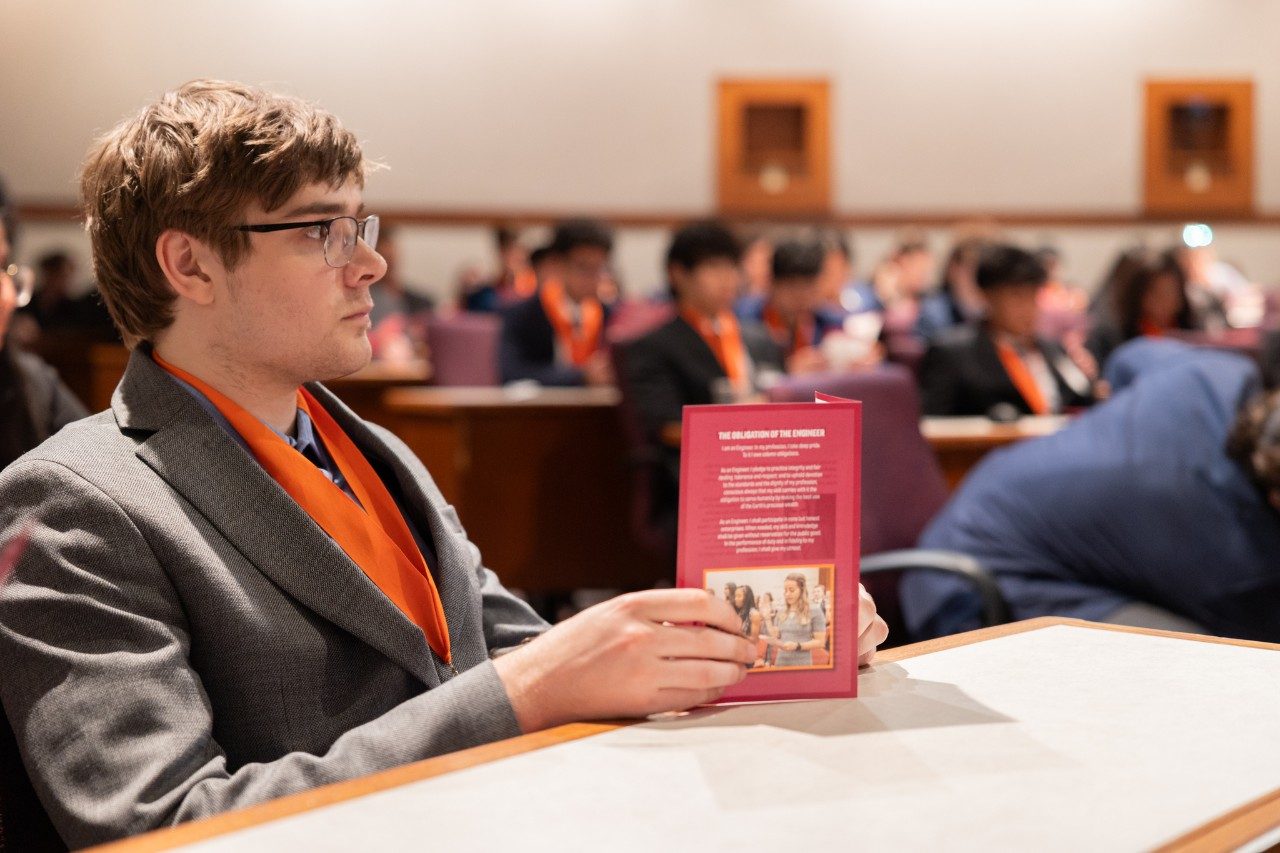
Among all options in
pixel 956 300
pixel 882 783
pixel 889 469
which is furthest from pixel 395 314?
pixel 882 783

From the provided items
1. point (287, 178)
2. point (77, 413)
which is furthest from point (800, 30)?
point (287, 178)

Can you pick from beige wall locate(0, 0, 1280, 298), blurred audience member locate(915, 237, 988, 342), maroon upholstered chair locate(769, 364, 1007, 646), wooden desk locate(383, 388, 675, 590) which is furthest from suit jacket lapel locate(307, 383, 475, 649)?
beige wall locate(0, 0, 1280, 298)

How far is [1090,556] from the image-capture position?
2.72 metres

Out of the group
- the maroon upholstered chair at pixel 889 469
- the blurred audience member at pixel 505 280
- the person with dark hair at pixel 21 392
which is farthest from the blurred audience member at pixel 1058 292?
the person with dark hair at pixel 21 392

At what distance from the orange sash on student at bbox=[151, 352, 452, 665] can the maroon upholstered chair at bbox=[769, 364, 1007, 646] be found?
67.9 inches

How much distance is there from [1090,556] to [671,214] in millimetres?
9218

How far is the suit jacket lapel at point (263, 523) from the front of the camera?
136cm

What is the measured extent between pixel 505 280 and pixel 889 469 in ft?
23.0

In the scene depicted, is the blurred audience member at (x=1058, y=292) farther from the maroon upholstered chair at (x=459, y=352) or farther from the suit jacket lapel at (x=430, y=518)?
the suit jacket lapel at (x=430, y=518)

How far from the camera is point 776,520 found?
126cm

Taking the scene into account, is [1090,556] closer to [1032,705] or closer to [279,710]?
[1032,705]

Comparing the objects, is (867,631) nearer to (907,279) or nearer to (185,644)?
(185,644)

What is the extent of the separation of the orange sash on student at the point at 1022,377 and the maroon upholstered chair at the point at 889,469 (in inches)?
86.7

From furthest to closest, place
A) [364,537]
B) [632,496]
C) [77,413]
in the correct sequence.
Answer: [632,496] → [77,413] → [364,537]
